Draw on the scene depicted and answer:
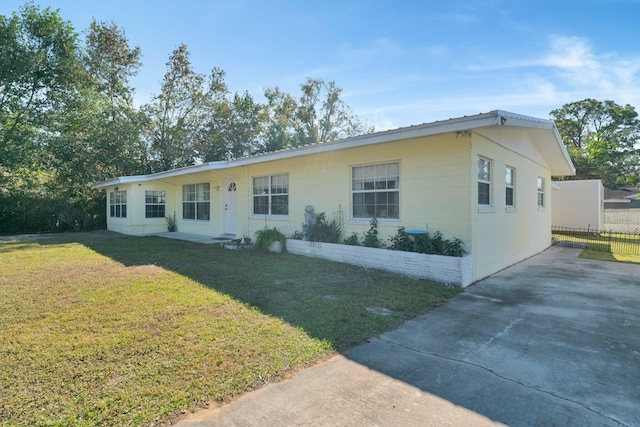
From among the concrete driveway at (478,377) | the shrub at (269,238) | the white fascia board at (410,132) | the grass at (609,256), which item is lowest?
the concrete driveway at (478,377)

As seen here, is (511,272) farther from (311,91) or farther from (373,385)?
(311,91)

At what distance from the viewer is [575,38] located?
27.8ft

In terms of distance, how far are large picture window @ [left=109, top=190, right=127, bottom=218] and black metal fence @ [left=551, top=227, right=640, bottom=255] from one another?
65.7 feet

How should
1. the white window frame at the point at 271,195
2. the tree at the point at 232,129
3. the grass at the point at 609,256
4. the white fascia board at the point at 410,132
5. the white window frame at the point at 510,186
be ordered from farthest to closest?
the tree at the point at 232,129 < the white window frame at the point at 271,195 < the grass at the point at 609,256 < the white window frame at the point at 510,186 < the white fascia board at the point at 410,132

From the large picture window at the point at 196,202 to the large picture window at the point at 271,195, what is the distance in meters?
3.64

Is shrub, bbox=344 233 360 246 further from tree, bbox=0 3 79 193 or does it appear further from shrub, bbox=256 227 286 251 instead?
tree, bbox=0 3 79 193

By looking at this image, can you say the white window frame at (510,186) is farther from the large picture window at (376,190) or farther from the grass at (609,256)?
the grass at (609,256)

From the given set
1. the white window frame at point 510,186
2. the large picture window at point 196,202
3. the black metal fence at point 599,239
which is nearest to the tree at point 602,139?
the black metal fence at point 599,239

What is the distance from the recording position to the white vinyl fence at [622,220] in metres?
18.6

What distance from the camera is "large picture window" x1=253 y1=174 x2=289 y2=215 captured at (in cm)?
1077

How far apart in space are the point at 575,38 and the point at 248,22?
30.0 feet

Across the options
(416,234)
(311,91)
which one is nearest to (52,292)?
(416,234)

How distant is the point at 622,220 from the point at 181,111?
2857 cm

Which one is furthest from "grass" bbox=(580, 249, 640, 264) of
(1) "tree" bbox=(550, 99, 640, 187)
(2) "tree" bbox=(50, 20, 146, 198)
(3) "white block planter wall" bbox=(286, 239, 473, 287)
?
(2) "tree" bbox=(50, 20, 146, 198)
